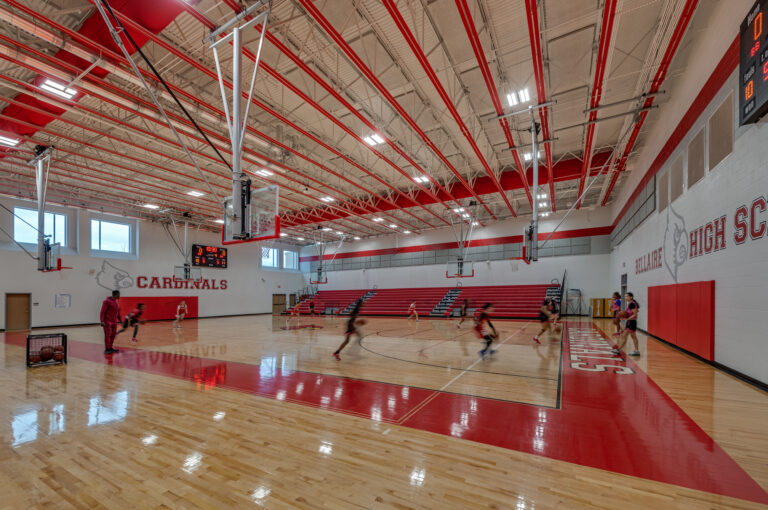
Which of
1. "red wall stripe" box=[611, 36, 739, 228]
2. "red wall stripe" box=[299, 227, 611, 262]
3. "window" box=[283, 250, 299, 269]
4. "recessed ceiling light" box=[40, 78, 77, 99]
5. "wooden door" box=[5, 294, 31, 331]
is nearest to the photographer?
"red wall stripe" box=[611, 36, 739, 228]

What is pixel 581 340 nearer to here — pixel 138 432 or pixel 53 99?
pixel 138 432

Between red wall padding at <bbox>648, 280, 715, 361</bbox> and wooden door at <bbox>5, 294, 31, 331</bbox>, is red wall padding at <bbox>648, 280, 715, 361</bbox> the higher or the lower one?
the higher one

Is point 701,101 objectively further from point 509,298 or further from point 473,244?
point 473,244

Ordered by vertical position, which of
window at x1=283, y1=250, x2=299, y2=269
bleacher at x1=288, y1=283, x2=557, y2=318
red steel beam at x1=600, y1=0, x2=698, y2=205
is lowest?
bleacher at x1=288, y1=283, x2=557, y2=318

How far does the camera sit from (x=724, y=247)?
620 centimetres

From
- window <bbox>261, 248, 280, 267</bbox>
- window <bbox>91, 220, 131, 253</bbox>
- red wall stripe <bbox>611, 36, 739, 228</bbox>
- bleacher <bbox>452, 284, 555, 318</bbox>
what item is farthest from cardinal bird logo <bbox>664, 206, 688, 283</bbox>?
window <bbox>91, 220, 131, 253</bbox>

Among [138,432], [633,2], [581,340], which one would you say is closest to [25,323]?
[138,432]

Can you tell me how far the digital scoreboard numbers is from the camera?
14.0 ft

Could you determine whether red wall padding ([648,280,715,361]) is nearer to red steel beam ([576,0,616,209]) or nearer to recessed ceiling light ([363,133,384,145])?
red steel beam ([576,0,616,209])

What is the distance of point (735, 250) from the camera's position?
582 cm

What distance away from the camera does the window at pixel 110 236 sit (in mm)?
18266

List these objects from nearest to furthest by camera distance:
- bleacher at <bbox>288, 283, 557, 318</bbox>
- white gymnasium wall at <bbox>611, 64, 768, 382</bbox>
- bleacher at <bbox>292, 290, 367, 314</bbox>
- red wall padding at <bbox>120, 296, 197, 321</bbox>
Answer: white gymnasium wall at <bbox>611, 64, 768, 382</bbox> → red wall padding at <bbox>120, 296, 197, 321</bbox> → bleacher at <bbox>288, 283, 557, 318</bbox> → bleacher at <bbox>292, 290, 367, 314</bbox>

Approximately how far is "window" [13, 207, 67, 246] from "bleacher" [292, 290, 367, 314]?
47.6ft

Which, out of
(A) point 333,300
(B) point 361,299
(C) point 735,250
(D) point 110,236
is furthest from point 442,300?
(D) point 110,236
